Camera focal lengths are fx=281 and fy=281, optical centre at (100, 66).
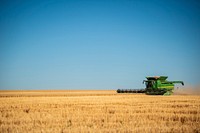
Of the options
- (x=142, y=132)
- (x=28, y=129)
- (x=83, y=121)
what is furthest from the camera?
(x=83, y=121)

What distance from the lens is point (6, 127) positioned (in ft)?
37.3

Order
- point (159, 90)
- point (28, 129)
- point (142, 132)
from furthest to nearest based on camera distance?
point (159, 90)
point (28, 129)
point (142, 132)

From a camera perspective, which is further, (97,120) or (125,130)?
(97,120)

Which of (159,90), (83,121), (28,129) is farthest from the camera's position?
(159,90)

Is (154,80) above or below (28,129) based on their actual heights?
above

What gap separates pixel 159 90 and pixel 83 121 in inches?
1029

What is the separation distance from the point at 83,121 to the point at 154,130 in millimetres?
3774

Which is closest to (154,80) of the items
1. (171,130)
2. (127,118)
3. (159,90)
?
(159,90)

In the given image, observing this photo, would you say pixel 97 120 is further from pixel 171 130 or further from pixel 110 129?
pixel 171 130

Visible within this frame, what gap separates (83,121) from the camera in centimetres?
1288

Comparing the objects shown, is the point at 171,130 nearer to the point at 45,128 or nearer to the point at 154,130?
the point at 154,130

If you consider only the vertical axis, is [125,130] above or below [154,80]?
below

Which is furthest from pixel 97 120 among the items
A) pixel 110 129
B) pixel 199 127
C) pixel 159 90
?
pixel 159 90

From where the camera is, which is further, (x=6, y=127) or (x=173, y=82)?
(x=173, y=82)
